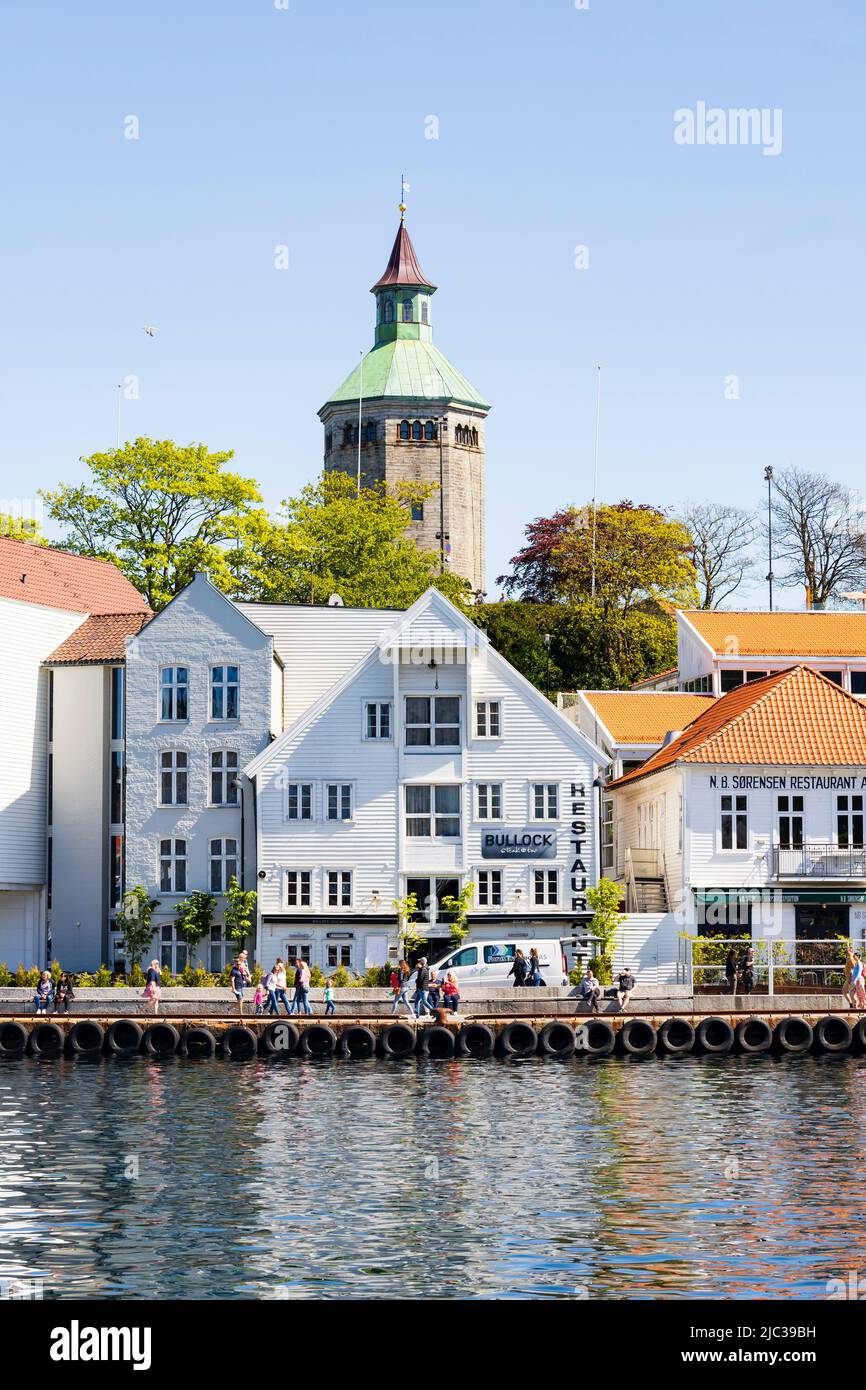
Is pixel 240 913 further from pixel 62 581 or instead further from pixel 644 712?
pixel 644 712

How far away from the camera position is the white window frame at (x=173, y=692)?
73.5m

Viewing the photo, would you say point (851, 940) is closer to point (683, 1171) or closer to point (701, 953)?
point (701, 953)

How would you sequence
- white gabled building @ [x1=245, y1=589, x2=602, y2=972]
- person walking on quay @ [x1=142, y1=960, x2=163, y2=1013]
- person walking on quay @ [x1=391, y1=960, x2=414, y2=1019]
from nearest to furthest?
person walking on quay @ [x1=391, y1=960, x2=414, y2=1019] → person walking on quay @ [x1=142, y1=960, x2=163, y2=1013] → white gabled building @ [x1=245, y1=589, x2=602, y2=972]

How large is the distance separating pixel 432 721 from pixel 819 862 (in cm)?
1489

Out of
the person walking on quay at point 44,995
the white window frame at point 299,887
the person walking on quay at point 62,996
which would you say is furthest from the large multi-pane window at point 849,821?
the person walking on quay at point 44,995

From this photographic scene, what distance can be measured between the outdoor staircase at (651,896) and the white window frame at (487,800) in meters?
7.04

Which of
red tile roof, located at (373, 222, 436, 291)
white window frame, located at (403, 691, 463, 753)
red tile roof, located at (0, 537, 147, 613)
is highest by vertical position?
red tile roof, located at (373, 222, 436, 291)

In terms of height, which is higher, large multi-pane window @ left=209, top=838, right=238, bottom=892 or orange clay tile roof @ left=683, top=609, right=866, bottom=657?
orange clay tile roof @ left=683, top=609, right=866, bottom=657

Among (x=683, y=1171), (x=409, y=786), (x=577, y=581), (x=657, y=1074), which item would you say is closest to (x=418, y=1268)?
(x=683, y=1171)

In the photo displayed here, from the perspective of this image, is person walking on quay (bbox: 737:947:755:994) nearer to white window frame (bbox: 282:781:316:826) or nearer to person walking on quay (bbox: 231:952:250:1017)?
person walking on quay (bbox: 231:952:250:1017)

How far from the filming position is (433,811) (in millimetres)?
70812

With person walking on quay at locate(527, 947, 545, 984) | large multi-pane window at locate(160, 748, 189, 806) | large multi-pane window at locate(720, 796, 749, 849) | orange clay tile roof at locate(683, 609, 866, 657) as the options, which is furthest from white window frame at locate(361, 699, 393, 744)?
orange clay tile roof at locate(683, 609, 866, 657)

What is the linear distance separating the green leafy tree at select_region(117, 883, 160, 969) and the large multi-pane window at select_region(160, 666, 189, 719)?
6760mm

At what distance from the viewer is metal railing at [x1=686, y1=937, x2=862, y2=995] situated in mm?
62812
